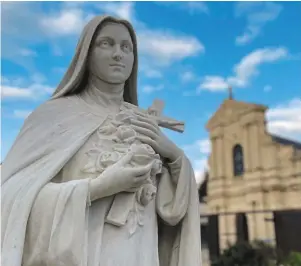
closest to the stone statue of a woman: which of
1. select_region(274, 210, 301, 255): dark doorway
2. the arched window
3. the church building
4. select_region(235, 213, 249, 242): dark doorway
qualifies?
select_region(274, 210, 301, 255): dark doorway

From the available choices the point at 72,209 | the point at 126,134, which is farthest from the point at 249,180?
the point at 72,209

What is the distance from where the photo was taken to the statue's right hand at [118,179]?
1.63m

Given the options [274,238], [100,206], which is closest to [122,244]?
[100,206]

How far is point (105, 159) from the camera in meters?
1.75

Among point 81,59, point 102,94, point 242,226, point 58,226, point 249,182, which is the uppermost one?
point 249,182

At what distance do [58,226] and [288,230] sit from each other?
51.9ft

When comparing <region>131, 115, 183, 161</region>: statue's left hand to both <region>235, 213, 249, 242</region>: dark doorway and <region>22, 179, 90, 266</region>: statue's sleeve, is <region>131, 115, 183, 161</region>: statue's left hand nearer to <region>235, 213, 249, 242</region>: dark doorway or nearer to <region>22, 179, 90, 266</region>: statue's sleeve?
<region>22, 179, 90, 266</region>: statue's sleeve

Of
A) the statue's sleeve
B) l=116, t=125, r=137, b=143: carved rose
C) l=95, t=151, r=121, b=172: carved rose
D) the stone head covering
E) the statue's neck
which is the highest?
the stone head covering

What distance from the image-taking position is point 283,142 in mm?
19969

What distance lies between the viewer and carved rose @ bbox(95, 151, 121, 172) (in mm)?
1730

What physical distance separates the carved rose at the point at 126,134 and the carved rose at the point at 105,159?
8 cm

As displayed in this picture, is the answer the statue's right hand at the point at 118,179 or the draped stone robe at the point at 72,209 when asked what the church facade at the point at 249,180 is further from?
the statue's right hand at the point at 118,179

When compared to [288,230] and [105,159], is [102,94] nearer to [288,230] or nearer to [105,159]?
[105,159]

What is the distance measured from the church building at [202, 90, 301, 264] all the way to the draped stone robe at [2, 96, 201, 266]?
1492 centimetres
